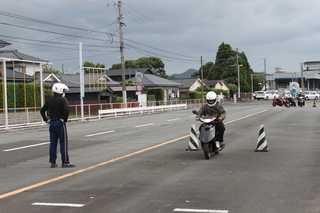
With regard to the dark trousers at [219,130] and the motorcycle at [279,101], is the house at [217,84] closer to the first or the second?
the motorcycle at [279,101]

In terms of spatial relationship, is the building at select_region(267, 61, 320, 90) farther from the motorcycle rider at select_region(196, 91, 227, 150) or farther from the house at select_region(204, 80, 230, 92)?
the motorcycle rider at select_region(196, 91, 227, 150)

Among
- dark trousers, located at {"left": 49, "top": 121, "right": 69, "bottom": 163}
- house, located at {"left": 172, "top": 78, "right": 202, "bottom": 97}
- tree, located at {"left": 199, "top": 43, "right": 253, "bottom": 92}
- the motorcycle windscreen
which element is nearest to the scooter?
the motorcycle windscreen

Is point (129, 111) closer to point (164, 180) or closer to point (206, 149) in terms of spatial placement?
point (206, 149)

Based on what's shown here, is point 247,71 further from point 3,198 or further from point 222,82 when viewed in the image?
point 3,198

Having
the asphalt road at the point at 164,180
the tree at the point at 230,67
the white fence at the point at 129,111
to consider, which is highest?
the tree at the point at 230,67

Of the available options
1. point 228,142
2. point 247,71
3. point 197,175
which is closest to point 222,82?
point 247,71

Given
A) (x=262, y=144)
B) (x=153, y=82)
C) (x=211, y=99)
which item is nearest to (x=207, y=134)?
(x=211, y=99)

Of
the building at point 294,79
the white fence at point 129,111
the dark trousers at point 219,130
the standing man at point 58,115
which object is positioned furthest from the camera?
the building at point 294,79

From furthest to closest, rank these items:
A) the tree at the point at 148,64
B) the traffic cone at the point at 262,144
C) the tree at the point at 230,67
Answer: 1. the tree at the point at 148,64
2. the tree at the point at 230,67
3. the traffic cone at the point at 262,144

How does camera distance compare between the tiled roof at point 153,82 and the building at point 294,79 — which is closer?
the tiled roof at point 153,82

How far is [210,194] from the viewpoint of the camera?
6.61 meters

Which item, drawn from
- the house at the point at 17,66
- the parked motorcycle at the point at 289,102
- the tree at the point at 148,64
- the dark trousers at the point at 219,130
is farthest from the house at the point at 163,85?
the dark trousers at the point at 219,130

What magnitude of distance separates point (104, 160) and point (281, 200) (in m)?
5.43

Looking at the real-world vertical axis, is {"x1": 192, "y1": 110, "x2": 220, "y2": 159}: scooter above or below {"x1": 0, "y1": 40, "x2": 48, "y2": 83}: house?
below
